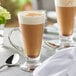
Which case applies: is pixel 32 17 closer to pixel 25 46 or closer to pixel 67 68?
pixel 25 46

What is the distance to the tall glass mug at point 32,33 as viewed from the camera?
822 mm

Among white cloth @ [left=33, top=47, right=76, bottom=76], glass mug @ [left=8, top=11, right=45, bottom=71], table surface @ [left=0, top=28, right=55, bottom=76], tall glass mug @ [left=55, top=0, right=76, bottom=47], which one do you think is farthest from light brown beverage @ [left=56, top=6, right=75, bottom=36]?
white cloth @ [left=33, top=47, right=76, bottom=76]

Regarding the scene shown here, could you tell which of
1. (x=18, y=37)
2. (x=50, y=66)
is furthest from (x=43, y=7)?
(x=50, y=66)

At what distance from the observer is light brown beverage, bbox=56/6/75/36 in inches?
40.4

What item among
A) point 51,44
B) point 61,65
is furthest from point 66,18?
point 61,65

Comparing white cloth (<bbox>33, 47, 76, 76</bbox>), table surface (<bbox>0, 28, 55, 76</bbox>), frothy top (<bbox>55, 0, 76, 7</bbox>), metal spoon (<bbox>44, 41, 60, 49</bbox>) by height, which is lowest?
metal spoon (<bbox>44, 41, 60, 49</bbox>)

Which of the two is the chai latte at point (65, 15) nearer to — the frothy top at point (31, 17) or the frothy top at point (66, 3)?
the frothy top at point (66, 3)

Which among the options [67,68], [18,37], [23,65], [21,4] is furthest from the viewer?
[21,4]

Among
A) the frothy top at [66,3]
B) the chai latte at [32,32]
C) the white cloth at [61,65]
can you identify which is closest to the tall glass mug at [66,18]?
the frothy top at [66,3]

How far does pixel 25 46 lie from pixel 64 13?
26cm

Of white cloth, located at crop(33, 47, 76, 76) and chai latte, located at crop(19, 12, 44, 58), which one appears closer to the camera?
white cloth, located at crop(33, 47, 76, 76)

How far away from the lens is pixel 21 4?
4.60 m

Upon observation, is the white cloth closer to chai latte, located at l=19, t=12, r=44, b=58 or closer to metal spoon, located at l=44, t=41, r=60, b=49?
chai latte, located at l=19, t=12, r=44, b=58

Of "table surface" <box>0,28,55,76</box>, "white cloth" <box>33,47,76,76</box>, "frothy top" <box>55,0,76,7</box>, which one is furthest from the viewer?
"frothy top" <box>55,0,76,7</box>
